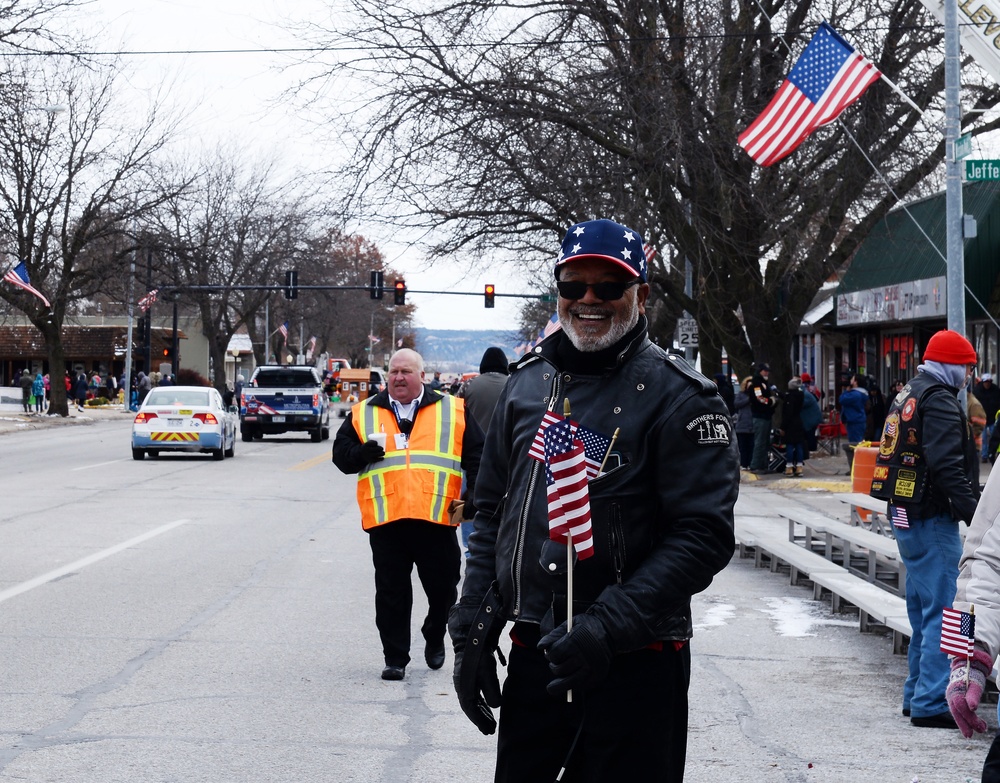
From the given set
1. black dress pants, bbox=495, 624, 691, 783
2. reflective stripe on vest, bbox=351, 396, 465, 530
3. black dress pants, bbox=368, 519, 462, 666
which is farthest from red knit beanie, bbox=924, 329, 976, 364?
black dress pants, bbox=495, 624, 691, 783

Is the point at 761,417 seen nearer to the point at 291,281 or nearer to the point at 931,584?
the point at 931,584

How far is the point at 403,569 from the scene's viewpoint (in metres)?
7.93

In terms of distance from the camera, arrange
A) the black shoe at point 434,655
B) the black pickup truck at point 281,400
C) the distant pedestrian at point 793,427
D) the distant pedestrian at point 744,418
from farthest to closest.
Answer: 1. the black pickup truck at point 281,400
2. the distant pedestrian at point 744,418
3. the distant pedestrian at point 793,427
4. the black shoe at point 434,655

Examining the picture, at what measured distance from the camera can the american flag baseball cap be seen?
367cm

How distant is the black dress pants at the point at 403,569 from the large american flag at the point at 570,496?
443 centimetres

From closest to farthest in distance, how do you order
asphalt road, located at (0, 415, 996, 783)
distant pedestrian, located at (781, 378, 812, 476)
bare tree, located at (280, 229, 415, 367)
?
1. asphalt road, located at (0, 415, 996, 783)
2. distant pedestrian, located at (781, 378, 812, 476)
3. bare tree, located at (280, 229, 415, 367)

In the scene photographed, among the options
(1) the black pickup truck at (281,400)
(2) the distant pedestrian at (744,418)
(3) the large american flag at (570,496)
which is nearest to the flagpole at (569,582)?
(3) the large american flag at (570,496)

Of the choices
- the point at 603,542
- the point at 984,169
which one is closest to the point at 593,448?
the point at 603,542

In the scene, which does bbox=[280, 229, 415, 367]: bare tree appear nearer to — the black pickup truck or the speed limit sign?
the black pickup truck

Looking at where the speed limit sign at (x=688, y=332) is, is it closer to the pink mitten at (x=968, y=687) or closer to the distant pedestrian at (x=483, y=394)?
the distant pedestrian at (x=483, y=394)

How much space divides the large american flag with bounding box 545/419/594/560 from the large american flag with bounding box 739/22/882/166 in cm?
1443

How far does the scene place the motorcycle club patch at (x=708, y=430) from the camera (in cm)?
352

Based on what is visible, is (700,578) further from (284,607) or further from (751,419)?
(751,419)

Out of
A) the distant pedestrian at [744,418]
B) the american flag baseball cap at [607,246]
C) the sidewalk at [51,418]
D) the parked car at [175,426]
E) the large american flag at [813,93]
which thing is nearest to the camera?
the american flag baseball cap at [607,246]
